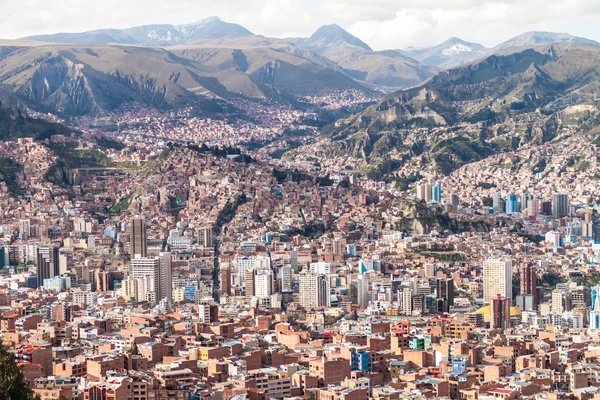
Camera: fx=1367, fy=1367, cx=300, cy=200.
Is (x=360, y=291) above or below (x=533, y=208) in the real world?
below

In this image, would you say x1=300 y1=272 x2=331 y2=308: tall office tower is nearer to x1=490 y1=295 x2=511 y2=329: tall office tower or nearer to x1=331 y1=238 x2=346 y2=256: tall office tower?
x1=490 y1=295 x2=511 y2=329: tall office tower

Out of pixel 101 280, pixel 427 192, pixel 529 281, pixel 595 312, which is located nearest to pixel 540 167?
pixel 427 192

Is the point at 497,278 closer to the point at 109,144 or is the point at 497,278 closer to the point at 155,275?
the point at 155,275

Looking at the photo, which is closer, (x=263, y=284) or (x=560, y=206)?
(x=263, y=284)

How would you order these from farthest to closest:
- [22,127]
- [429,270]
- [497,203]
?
[22,127], [497,203], [429,270]

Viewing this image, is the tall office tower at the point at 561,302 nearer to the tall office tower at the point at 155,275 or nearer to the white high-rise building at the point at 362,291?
the white high-rise building at the point at 362,291

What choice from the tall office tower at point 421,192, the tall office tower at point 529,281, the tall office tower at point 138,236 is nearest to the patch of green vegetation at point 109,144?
the tall office tower at point 421,192
